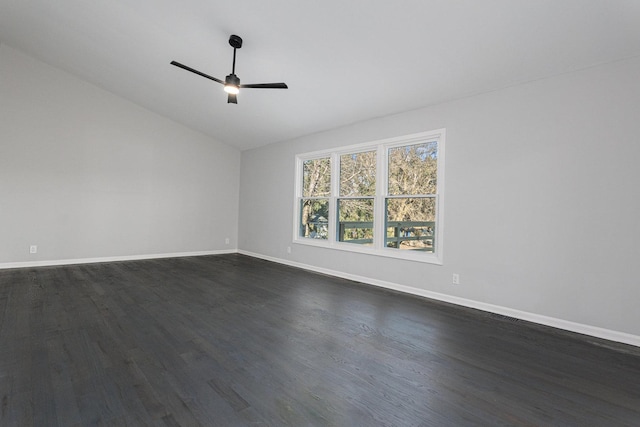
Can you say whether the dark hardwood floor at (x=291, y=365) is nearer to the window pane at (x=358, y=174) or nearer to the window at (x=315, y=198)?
the window pane at (x=358, y=174)

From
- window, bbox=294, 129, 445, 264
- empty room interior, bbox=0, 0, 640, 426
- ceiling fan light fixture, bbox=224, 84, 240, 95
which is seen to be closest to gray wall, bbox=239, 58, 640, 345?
empty room interior, bbox=0, 0, 640, 426

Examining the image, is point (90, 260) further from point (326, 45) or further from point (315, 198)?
point (326, 45)

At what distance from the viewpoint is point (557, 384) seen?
2.04 metres

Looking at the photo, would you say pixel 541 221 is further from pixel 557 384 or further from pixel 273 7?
pixel 273 7

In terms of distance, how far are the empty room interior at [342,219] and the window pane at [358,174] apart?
0.12 ft

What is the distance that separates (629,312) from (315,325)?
2883mm

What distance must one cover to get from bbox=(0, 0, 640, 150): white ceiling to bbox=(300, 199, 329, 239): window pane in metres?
1.45

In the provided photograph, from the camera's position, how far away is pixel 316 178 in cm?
589

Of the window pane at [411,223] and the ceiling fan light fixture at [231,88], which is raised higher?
the ceiling fan light fixture at [231,88]

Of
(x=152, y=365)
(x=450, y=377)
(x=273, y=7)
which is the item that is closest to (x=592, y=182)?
(x=450, y=377)

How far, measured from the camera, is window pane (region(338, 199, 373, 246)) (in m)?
4.93

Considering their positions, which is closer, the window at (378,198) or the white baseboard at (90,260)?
the window at (378,198)

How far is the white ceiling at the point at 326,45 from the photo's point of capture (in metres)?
2.60

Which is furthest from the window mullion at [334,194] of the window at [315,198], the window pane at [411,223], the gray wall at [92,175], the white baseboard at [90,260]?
the white baseboard at [90,260]
